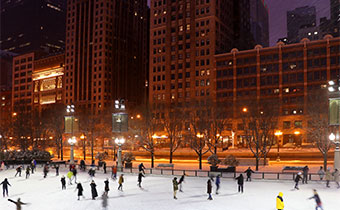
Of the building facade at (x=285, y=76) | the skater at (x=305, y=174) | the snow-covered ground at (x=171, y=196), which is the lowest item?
the snow-covered ground at (x=171, y=196)

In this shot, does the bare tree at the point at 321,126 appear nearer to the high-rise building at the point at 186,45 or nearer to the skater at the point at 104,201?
the skater at the point at 104,201

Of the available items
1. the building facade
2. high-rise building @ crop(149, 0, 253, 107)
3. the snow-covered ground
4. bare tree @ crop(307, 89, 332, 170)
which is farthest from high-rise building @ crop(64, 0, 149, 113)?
the snow-covered ground

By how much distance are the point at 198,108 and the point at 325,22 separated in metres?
125

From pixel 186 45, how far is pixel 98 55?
150 ft

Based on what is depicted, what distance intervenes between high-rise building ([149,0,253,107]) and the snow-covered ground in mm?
74556

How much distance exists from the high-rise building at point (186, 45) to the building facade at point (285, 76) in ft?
27.6

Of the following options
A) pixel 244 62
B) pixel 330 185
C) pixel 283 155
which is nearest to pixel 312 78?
pixel 244 62

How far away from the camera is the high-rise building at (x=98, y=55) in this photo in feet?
452

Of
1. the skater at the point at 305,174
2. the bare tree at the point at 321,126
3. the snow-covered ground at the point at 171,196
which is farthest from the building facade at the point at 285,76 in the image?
the snow-covered ground at the point at 171,196

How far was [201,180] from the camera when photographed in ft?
103

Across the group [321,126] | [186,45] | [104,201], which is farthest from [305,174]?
→ [186,45]

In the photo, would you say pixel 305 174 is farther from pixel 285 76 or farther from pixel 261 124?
pixel 285 76

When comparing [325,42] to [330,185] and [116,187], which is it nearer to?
[330,185]

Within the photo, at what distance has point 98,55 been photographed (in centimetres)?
13938
